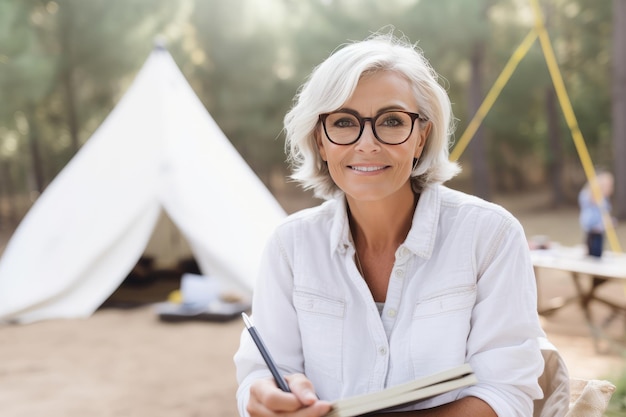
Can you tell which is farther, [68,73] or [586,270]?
[68,73]

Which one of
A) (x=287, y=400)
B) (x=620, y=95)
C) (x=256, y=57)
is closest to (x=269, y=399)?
(x=287, y=400)

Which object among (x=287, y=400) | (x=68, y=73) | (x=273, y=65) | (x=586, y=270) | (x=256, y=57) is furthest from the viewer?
(x=273, y=65)

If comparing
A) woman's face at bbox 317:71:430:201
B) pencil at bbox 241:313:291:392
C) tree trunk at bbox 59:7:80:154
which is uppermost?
tree trunk at bbox 59:7:80:154

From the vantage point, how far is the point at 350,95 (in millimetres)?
1312

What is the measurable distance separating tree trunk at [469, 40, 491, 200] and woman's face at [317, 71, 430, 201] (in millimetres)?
12156

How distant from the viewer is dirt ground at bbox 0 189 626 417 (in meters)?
3.75

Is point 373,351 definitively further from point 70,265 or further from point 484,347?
point 70,265

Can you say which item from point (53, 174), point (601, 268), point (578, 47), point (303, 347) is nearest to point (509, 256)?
point (303, 347)

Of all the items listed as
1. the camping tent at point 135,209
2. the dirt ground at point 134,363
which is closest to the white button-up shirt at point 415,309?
the dirt ground at point 134,363

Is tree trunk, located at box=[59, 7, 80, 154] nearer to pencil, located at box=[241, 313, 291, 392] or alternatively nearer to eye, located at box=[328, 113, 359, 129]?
eye, located at box=[328, 113, 359, 129]

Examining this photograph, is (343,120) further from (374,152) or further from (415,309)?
(415,309)

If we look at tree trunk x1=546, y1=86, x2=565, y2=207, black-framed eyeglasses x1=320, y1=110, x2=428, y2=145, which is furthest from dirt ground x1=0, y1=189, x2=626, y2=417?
tree trunk x1=546, y1=86, x2=565, y2=207

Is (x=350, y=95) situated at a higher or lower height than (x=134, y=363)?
higher

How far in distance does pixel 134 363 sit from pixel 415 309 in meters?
3.63
